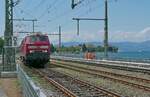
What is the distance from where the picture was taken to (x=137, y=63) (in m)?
44.2

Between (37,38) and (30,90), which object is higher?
(37,38)

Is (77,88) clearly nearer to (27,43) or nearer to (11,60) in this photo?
(11,60)

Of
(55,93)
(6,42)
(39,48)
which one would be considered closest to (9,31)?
(6,42)

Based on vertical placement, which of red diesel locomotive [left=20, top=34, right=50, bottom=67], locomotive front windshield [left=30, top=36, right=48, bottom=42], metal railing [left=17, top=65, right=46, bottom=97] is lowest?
metal railing [left=17, top=65, right=46, bottom=97]

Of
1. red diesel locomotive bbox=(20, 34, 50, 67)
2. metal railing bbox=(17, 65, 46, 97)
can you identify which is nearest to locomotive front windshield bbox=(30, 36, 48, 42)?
red diesel locomotive bbox=(20, 34, 50, 67)

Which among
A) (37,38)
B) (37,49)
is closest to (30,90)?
(37,49)

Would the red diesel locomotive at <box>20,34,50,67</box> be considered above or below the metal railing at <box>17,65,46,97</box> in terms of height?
above

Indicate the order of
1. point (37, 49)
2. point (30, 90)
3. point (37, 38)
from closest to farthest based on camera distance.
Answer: point (30, 90)
point (37, 49)
point (37, 38)

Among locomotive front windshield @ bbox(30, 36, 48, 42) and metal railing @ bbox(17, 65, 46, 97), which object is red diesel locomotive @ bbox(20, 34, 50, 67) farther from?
metal railing @ bbox(17, 65, 46, 97)

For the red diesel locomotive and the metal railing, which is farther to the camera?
the red diesel locomotive

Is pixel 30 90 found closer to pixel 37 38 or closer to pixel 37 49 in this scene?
pixel 37 49

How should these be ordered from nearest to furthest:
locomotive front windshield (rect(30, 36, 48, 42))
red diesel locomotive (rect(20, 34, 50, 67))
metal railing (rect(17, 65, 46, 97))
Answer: metal railing (rect(17, 65, 46, 97)) < red diesel locomotive (rect(20, 34, 50, 67)) < locomotive front windshield (rect(30, 36, 48, 42))

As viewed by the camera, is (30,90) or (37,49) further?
(37,49)

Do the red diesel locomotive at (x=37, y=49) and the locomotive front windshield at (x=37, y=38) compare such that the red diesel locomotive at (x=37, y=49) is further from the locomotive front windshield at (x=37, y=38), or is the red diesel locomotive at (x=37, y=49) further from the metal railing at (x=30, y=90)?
the metal railing at (x=30, y=90)
